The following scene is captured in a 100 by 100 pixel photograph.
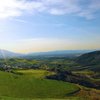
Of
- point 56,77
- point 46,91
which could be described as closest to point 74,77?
point 56,77

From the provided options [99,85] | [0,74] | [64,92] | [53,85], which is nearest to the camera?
[64,92]

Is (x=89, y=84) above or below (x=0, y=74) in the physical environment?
below

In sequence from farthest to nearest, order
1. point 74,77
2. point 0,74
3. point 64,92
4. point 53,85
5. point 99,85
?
point 74,77 → point 99,85 → point 0,74 → point 53,85 → point 64,92

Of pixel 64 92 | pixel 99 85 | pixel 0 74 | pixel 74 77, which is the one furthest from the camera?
pixel 74 77

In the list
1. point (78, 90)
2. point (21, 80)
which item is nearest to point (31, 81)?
point (21, 80)

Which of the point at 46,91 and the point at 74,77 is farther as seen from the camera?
the point at 74,77

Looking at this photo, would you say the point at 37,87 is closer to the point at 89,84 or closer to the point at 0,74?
the point at 0,74

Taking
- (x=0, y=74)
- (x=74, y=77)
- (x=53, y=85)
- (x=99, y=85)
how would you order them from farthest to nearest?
1. (x=74, y=77)
2. (x=99, y=85)
3. (x=0, y=74)
4. (x=53, y=85)

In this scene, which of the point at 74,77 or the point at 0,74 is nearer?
the point at 0,74

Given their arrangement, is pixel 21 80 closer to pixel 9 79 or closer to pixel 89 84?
pixel 9 79
